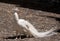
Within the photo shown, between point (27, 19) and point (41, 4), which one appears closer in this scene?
point (27, 19)

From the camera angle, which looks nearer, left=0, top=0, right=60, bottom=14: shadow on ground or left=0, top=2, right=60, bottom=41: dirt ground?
left=0, top=2, right=60, bottom=41: dirt ground

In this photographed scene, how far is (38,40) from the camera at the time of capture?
680 cm

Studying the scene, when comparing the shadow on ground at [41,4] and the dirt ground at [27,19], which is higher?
the shadow on ground at [41,4]

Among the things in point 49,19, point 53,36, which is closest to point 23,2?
point 49,19

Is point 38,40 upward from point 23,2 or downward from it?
downward

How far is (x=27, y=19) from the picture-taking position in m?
9.29

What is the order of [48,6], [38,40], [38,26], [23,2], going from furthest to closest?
[23,2] → [48,6] → [38,26] → [38,40]

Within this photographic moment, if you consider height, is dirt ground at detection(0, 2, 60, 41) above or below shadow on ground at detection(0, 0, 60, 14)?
below

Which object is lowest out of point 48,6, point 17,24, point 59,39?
point 59,39

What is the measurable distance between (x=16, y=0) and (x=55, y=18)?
4.07 m

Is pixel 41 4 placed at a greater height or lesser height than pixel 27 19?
greater

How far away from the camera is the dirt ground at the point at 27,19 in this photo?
711 centimetres

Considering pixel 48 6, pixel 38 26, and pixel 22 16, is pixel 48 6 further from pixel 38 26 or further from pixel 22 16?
pixel 38 26

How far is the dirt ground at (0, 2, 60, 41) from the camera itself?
711 centimetres
